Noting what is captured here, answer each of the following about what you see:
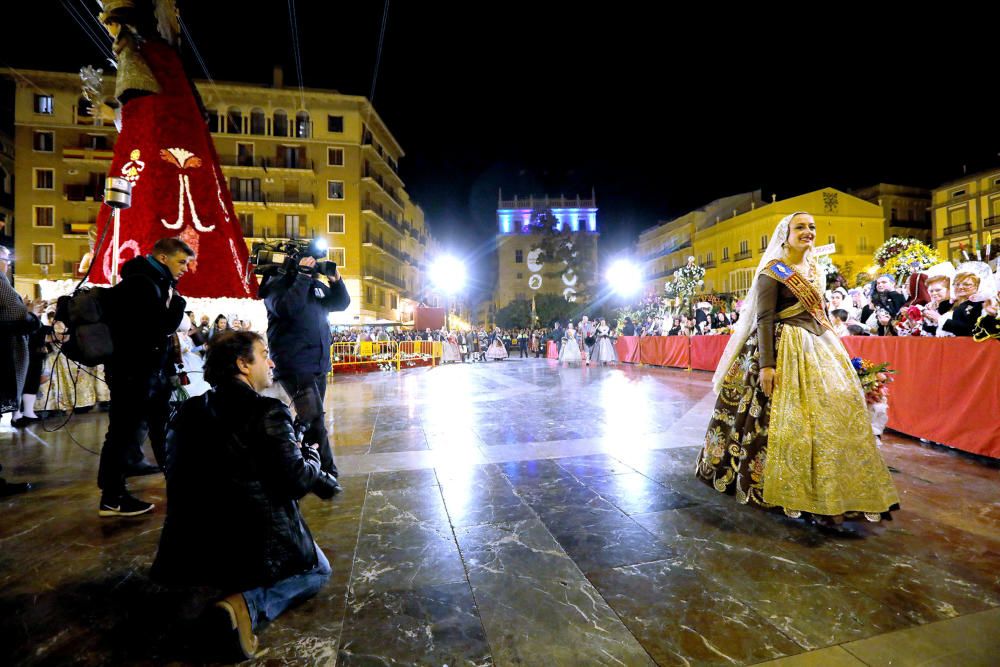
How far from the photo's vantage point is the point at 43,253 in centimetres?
2958

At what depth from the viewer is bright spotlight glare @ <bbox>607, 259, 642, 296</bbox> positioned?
157 ft

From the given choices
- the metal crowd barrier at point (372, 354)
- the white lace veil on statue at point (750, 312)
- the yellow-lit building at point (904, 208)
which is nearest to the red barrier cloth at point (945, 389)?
the white lace veil on statue at point (750, 312)

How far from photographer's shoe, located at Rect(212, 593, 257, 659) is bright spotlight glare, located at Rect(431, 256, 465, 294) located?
35.2m

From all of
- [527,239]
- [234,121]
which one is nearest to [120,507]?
[234,121]

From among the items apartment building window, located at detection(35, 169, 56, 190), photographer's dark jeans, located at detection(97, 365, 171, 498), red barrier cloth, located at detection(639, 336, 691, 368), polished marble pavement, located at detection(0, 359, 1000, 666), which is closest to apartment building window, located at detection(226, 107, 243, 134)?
apartment building window, located at detection(35, 169, 56, 190)

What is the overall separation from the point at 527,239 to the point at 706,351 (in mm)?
48028

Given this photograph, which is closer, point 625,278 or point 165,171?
point 165,171

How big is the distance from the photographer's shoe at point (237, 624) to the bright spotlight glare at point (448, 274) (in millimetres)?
35207

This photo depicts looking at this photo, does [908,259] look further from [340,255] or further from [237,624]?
[340,255]

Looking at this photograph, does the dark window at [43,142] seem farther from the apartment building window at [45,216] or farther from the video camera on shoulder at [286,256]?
the video camera on shoulder at [286,256]

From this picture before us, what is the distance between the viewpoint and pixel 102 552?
2.22 metres

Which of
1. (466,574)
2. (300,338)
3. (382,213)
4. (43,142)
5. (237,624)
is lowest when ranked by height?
(466,574)

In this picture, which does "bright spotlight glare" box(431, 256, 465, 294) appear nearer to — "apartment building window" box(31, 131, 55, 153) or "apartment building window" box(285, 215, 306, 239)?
"apartment building window" box(285, 215, 306, 239)

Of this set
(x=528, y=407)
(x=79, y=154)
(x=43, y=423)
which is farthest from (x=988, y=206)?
(x=79, y=154)
